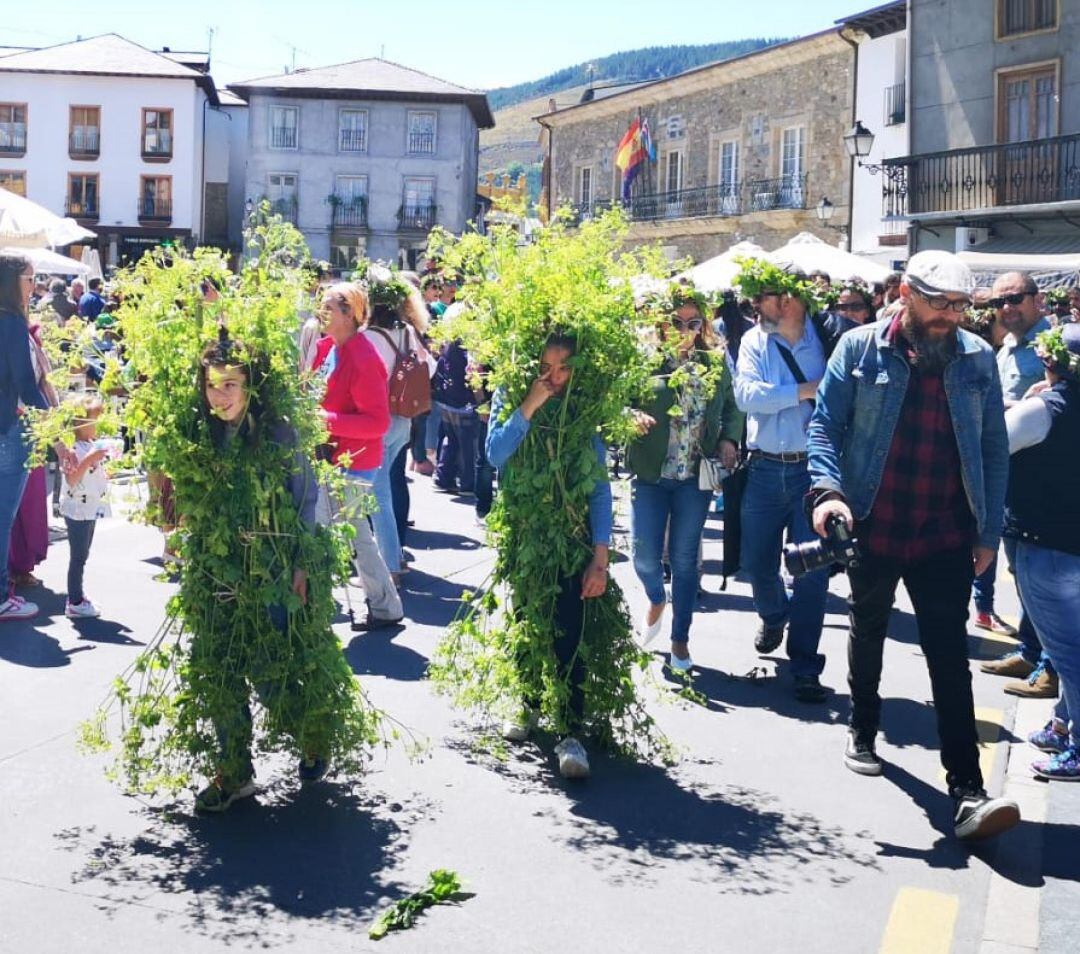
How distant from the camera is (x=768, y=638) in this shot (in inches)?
301

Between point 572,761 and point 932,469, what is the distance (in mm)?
1735

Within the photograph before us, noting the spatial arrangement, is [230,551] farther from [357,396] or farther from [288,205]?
[288,205]

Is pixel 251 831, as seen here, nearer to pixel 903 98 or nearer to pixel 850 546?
pixel 850 546

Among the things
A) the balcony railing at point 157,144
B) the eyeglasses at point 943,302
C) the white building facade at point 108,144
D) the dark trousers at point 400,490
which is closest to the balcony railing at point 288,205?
the white building facade at point 108,144

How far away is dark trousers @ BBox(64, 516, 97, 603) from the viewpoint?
8.10m

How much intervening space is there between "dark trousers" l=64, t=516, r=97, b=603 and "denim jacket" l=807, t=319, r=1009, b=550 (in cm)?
457

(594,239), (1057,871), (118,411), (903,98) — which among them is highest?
(903,98)

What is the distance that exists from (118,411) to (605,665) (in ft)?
6.97

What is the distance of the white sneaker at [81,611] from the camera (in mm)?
8109

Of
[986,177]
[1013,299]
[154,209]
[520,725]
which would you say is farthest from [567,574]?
[154,209]

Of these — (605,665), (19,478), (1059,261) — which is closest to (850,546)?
(605,665)

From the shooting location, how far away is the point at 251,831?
15.9ft

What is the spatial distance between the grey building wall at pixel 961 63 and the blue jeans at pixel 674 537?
74.1 ft

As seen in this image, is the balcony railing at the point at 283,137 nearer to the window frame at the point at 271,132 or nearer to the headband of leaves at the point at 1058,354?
the window frame at the point at 271,132
